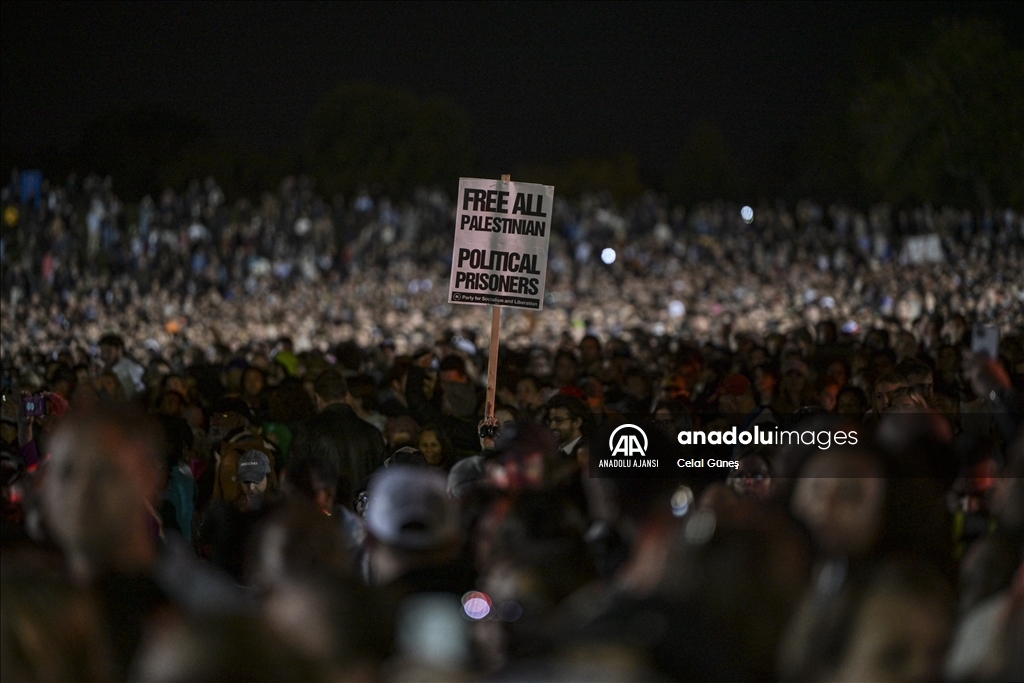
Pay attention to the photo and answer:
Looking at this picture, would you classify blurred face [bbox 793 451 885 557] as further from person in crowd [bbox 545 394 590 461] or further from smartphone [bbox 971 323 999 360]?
smartphone [bbox 971 323 999 360]

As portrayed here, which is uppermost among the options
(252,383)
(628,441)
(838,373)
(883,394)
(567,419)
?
(838,373)

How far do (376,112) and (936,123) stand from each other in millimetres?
71354

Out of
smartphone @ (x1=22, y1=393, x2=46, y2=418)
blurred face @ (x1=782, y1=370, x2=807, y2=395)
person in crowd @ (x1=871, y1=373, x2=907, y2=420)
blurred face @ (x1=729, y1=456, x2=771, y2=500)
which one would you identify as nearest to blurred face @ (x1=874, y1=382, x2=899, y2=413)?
person in crowd @ (x1=871, y1=373, x2=907, y2=420)

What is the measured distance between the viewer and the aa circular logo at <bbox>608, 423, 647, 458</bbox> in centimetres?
465

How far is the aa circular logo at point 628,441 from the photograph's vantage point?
4.65 meters

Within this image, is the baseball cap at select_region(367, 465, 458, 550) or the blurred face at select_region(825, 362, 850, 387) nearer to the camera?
the baseball cap at select_region(367, 465, 458, 550)

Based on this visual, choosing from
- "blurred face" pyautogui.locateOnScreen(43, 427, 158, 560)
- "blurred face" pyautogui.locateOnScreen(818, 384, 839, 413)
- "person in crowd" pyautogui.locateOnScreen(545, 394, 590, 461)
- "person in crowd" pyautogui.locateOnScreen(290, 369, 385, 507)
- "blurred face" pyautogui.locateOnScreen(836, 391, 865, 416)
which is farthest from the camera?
"blurred face" pyautogui.locateOnScreen(818, 384, 839, 413)

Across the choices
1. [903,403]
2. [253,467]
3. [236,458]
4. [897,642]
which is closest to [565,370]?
[236,458]

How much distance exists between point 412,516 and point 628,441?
1.28 metres

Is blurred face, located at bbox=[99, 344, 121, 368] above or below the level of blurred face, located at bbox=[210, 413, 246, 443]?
above

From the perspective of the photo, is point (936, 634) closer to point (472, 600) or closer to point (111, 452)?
point (472, 600)

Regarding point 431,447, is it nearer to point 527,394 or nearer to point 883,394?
point 883,394

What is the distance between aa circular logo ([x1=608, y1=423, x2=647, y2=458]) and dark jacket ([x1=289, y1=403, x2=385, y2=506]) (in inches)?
106

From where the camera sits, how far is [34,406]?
26.5 ft
